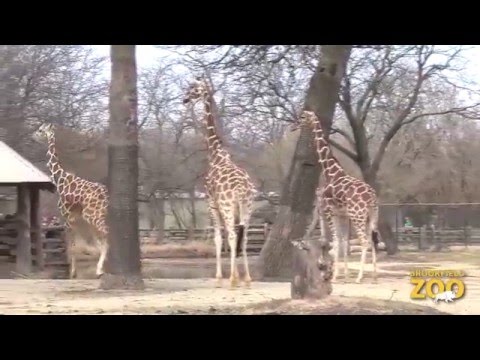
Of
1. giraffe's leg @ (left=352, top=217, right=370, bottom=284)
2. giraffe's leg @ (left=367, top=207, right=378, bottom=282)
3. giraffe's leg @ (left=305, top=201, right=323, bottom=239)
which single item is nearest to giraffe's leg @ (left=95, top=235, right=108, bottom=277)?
giraffe's leg @ (left=305, top=201, right=323, bottom=239)

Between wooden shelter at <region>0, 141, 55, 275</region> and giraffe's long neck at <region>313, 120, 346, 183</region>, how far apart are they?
8.65 feet

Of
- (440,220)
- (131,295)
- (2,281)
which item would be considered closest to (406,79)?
(440,220)

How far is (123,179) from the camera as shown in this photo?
749 centimetres

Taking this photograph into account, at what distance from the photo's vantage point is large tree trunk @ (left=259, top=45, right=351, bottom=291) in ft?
24.6

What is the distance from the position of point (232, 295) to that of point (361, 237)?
1.33 m

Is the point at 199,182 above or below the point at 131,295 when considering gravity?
above

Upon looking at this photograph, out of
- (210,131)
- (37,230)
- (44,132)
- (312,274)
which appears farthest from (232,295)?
(44,132)

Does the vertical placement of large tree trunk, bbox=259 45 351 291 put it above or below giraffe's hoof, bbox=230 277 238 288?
above

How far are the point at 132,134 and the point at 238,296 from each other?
6.08 ft

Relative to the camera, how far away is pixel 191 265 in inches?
299

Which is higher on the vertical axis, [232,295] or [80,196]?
[80,196]

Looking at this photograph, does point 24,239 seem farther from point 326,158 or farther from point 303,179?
point 326,158

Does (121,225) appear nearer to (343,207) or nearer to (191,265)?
(191,265)
